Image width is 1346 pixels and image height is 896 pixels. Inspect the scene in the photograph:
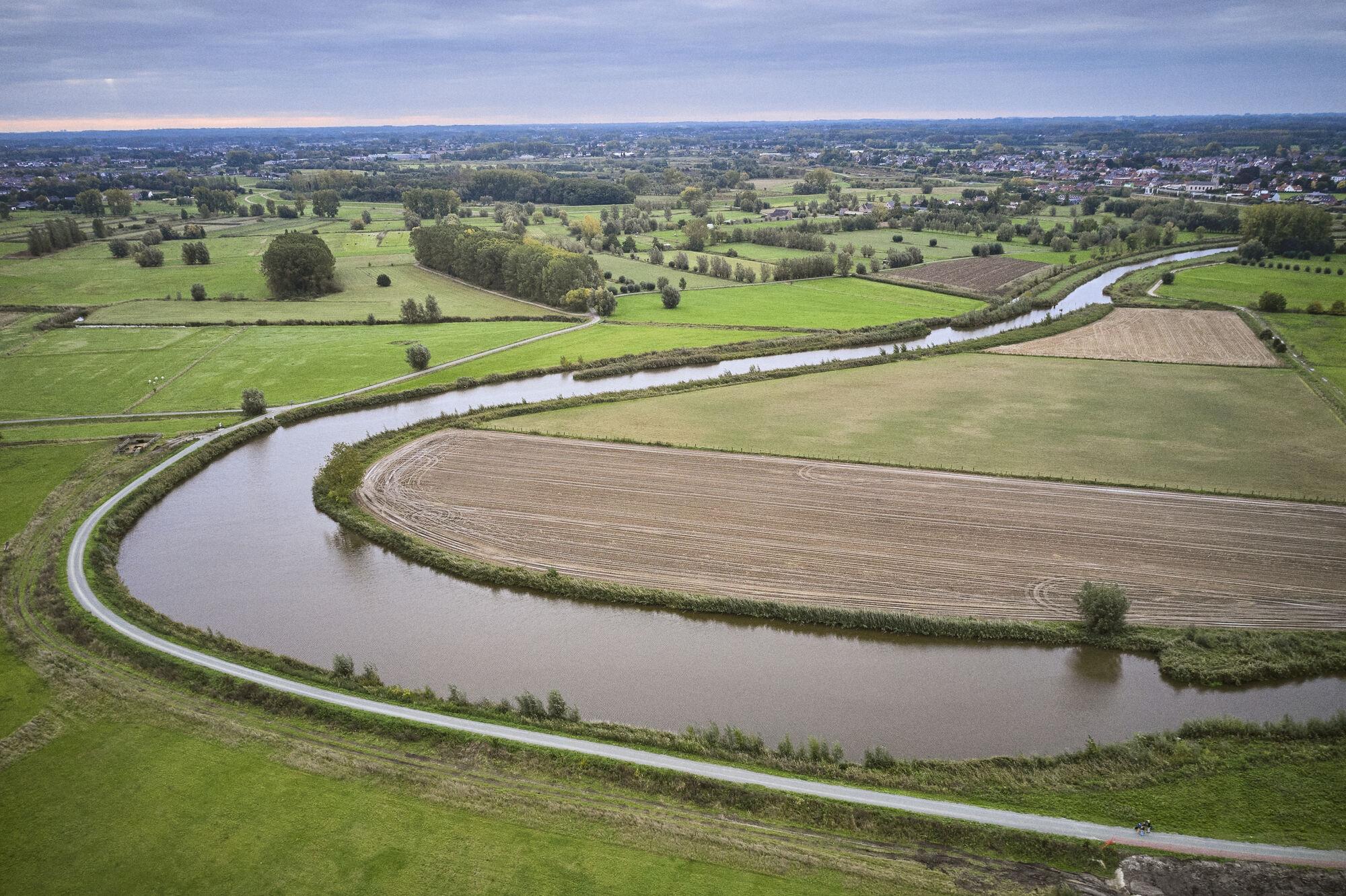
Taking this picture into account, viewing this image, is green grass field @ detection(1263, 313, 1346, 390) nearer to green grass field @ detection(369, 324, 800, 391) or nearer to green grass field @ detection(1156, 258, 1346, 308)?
green grass field @ detection(1156, 258, 1346, 308)

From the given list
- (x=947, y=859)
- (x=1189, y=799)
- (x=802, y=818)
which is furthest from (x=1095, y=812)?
(x=802, y=818)

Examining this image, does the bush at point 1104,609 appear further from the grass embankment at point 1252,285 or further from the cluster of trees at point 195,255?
the cluster of trees at point 195,255

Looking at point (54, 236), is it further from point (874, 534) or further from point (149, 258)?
point (874, 534)

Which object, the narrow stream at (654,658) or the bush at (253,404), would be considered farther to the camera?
the bush at (253,404)

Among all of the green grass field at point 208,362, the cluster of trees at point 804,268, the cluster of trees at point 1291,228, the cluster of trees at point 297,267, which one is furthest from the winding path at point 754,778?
the cluster of trees at point 1291,228

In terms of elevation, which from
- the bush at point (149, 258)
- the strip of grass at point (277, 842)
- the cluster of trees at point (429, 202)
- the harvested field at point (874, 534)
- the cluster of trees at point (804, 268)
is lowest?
the strip of grass at point (277, 842)

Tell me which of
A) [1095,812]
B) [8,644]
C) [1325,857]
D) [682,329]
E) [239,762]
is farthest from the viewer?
[682,329]

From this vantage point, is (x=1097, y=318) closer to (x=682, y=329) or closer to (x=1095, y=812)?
(x=682, y=329)
